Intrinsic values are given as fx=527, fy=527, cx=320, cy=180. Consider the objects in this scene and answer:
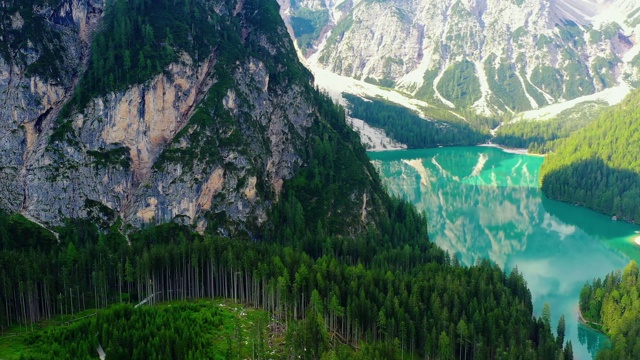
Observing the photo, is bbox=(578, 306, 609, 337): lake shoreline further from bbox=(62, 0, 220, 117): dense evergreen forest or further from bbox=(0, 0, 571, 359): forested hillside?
bbox=(62, 0, 220, 117): dense evergreen forest

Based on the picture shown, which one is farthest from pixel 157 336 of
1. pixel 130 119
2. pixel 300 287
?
pixel 130 119

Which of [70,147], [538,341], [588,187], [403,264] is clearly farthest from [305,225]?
[588,187]

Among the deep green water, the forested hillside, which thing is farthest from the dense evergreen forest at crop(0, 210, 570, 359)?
the deep green water

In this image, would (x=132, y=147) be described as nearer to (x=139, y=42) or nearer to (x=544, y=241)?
(x=139, y=42)

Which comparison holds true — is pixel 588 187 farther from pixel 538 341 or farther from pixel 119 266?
pixel 119 266

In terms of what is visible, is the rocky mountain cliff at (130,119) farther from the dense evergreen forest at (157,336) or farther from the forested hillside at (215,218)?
the dense evergreen forest at (157,336)

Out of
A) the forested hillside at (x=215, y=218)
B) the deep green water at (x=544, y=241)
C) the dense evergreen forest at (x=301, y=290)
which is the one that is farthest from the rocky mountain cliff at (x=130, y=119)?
the deep green water at (x=544, y=241)
